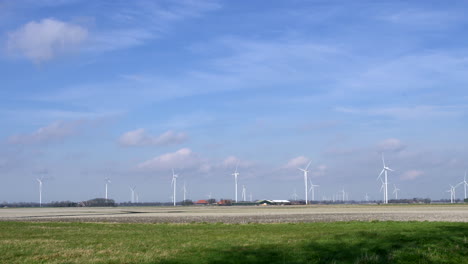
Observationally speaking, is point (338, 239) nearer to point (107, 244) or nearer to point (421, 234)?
point (421, 234)

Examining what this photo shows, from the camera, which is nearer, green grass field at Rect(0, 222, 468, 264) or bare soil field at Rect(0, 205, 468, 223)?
green grass field at Rect(0, 222, 468, 264)

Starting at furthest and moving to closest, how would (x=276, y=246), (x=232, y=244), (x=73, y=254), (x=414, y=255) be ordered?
(x=232, y=244) → (x=276, y=246) → (x=73, y=254) → (x=414, y=255)

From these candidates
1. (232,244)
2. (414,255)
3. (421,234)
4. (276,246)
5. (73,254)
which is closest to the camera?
(414,255)

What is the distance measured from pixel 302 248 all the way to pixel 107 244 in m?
11.6

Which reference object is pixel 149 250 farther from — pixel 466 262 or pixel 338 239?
pixel 466 262

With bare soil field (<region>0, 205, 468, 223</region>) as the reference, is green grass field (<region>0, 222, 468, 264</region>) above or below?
above

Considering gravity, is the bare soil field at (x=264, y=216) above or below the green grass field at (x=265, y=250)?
below

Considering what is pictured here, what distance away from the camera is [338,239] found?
3048cm

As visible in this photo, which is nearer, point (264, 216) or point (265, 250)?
point (265, 250)

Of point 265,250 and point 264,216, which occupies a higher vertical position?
point 265,250

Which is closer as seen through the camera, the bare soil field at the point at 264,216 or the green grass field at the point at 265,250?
the green grass field at the point at 265,250

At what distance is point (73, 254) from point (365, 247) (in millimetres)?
14056

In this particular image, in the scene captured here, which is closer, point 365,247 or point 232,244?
point 365,247

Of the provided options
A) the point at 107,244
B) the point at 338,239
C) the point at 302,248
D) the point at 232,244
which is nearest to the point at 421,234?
the point at 338,239
